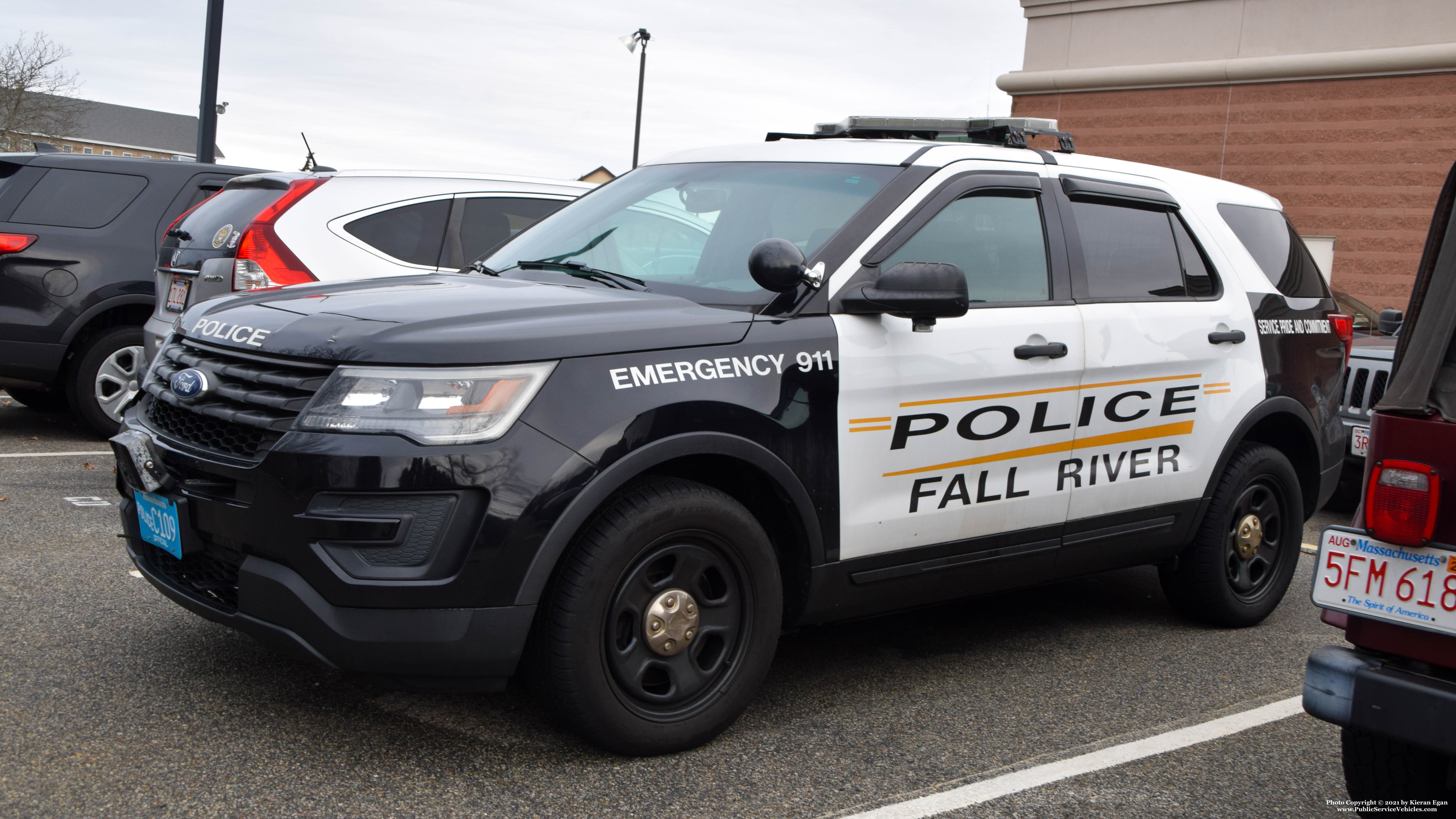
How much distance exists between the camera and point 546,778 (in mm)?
3164

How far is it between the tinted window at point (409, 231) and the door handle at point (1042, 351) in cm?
388

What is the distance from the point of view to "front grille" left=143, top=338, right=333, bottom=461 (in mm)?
3055

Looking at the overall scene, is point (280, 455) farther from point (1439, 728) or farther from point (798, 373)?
point (1439, 728)

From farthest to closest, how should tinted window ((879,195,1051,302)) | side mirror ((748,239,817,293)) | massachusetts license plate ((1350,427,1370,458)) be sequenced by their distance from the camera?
massachusetts license plate ((1350,427,1370,458)), tinted window ((879,195,1051,302)), side mirror ((748,239,817,293))

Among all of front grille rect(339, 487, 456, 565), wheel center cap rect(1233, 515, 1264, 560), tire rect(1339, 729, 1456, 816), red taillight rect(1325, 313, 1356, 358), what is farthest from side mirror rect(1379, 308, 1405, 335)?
front grille rect(339, 487, 456, 565)

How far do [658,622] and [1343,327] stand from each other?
3691mm

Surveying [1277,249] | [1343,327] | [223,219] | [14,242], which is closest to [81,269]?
[14,242]

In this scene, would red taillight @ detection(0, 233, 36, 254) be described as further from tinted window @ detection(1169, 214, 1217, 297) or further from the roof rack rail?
tinted window @ detection(1169, 214, 1217, 297)

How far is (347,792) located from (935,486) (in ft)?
6.31

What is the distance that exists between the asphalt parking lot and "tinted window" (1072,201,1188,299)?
4.53 ft

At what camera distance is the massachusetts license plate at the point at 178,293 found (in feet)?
22.1

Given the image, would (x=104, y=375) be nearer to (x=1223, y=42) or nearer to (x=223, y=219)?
(x=223, y=219)

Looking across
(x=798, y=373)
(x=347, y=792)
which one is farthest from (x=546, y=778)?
(x=798, y=373)

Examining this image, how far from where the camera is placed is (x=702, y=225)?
4.16 m
